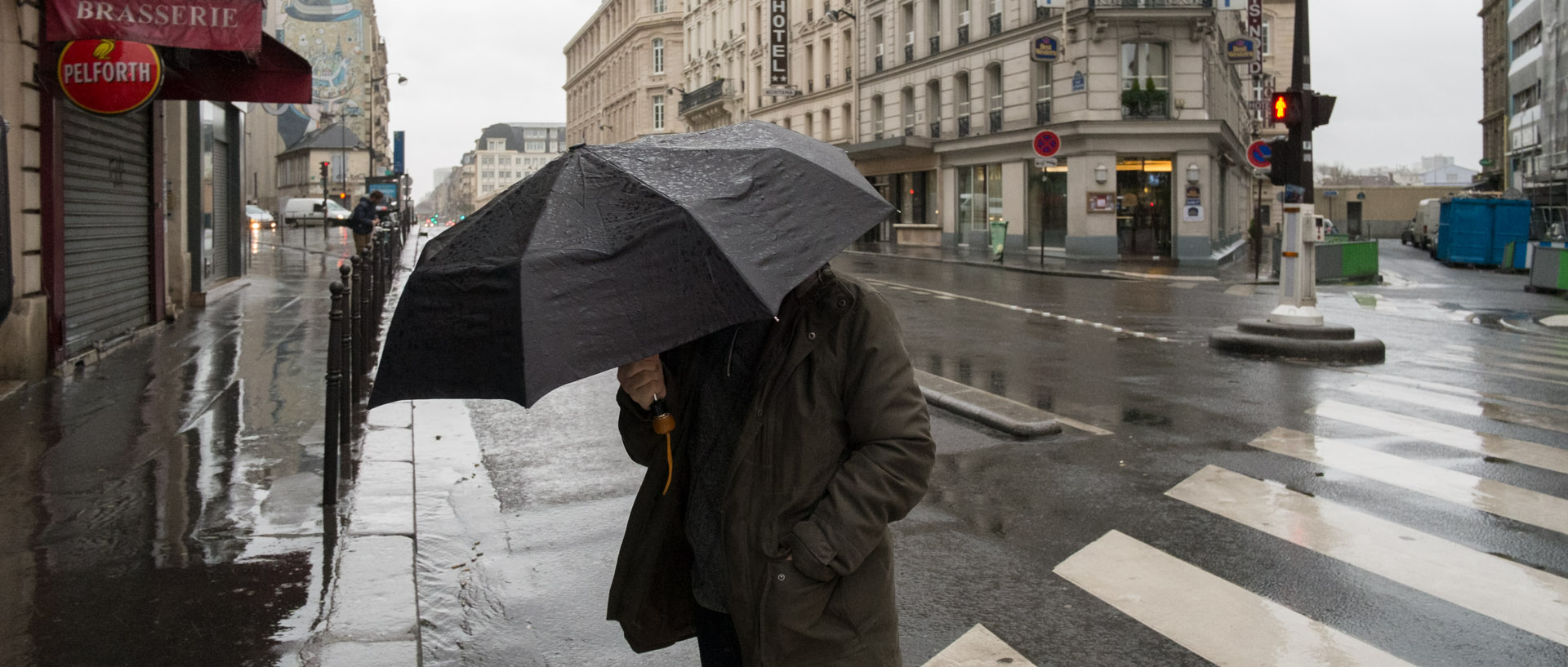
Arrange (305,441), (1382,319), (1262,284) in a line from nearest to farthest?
(305,441) → (1382,319) → (1262,284)

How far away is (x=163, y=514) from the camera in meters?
5.29

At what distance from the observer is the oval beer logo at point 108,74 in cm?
823

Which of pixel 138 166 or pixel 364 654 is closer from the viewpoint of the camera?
pixel 364 654

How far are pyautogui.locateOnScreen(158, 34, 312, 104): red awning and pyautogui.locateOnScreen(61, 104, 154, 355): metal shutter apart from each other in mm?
700

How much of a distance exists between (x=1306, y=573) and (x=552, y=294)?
3.81 m

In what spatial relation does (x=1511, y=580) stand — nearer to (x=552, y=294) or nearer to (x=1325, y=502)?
(x=1325, y=502)

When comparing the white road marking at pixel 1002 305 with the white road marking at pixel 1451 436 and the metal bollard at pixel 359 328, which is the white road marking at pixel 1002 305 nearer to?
the white road marking at pixel 1451 436

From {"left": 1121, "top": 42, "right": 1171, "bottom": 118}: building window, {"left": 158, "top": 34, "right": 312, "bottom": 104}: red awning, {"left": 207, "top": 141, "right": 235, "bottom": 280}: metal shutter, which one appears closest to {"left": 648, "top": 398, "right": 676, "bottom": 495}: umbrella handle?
{"left": 158, "top": 34, "right": 312, "bottom": 104}: red awning

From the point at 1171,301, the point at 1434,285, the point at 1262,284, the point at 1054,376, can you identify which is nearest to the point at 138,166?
the point at 1054,376

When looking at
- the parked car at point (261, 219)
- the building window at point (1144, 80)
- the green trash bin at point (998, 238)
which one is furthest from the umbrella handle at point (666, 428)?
the parked car at point (261, 219)

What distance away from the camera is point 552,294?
7.19 ft

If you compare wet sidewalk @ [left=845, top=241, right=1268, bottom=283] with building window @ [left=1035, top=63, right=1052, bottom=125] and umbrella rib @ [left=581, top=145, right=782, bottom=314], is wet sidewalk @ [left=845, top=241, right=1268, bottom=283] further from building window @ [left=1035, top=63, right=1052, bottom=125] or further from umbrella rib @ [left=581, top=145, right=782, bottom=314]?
umbrella rib @ [left=581, top=145, right=782, bottom=314]

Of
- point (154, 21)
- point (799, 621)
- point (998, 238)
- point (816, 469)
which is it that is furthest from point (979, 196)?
point (799, 621)

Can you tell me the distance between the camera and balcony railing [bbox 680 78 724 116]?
61.5 metres
